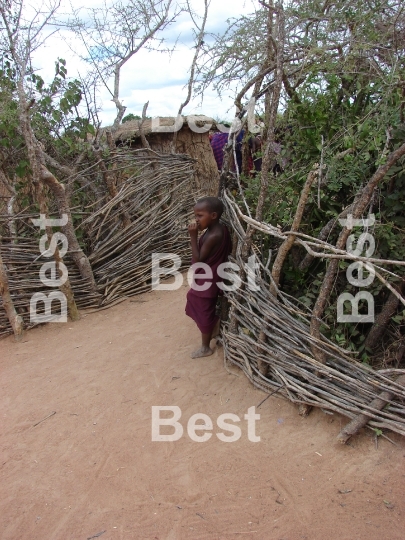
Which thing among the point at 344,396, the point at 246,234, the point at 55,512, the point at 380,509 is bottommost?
the point at 55,512

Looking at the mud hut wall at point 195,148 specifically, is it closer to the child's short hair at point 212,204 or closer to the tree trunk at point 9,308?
the tree trunk at point 9,308

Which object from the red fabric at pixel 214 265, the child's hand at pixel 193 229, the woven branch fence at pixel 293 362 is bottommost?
the woven branch fence at pixel 293 362

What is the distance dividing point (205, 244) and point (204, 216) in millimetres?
203

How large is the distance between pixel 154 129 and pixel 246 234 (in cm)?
492

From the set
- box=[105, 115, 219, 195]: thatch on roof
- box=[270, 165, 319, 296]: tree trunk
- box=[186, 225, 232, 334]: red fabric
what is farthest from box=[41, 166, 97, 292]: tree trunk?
box=[105, 115, 219, 195]: thatch on roof

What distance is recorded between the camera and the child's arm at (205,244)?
321 centimetres

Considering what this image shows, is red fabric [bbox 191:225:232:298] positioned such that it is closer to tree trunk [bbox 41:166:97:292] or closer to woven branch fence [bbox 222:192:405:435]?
woven branch fence [bbox 222:192:405:435]

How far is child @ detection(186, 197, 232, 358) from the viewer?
3236 millimetres

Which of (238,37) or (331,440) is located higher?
(238,37)

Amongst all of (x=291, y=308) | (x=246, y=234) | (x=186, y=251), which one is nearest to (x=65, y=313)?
(x=186, y=251)

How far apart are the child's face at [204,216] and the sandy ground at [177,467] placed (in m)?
1.00

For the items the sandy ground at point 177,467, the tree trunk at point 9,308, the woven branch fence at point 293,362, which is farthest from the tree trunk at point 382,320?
the tree trunk at point 9,308

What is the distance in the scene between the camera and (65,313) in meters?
4.66

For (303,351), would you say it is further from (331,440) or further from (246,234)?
(246,234)
